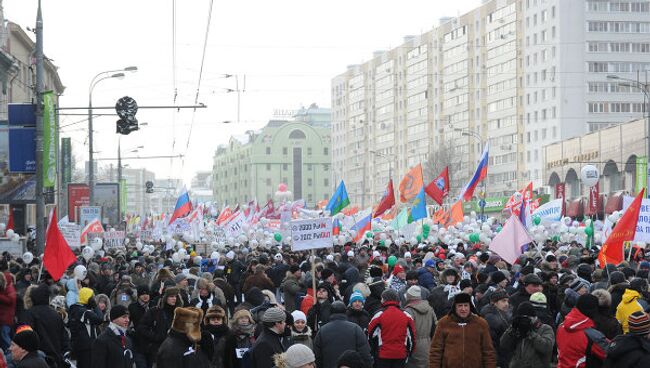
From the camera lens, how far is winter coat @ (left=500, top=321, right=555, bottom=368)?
10.8m

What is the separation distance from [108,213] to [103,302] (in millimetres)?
53729

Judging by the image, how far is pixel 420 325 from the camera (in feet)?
42.1

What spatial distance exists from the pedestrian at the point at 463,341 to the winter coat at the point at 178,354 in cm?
221

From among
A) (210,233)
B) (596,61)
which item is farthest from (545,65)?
(210,233)

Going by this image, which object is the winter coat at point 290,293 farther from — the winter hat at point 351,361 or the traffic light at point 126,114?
the traffic light at point 126,114

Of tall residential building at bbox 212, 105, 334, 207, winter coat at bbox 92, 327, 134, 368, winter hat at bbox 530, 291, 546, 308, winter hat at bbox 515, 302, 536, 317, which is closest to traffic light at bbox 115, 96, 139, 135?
winter hat at bbox 530, 291, 546, 308

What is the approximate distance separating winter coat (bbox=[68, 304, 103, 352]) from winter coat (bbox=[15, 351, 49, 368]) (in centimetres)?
407

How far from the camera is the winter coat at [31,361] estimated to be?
8.82m

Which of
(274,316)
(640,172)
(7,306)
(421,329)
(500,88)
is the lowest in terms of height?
(421,329)

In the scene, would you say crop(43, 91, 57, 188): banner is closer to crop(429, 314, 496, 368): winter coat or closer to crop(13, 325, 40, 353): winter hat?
crop(429, 314, 496, 368): winter coat

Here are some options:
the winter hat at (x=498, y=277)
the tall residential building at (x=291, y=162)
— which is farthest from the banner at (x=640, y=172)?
the tall residential building at (x=291, y=162)

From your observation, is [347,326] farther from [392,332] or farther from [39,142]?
[39,142]

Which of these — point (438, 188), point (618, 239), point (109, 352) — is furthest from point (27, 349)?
point (438, 188)

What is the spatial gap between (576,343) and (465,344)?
93cm
